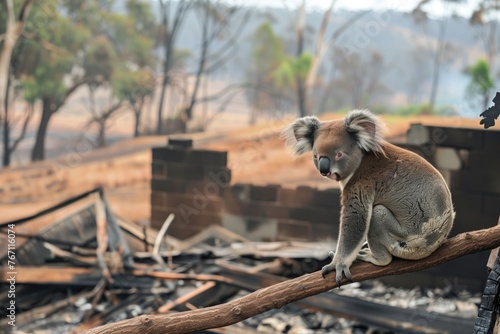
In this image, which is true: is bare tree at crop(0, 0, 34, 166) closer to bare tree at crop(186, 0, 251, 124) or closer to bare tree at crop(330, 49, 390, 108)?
bare tree at crop(186, 0, 251, 124)

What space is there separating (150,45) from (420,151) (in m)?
3.47

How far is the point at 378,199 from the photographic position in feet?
7.00

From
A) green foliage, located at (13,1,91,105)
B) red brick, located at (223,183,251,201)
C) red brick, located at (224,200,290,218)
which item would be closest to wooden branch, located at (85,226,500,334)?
red brick, located at (224,200,290,218)

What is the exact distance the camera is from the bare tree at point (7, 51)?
20.6ft

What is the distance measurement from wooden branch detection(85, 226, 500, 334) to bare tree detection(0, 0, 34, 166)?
482 centimetres

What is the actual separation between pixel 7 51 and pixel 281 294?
5.26 metres

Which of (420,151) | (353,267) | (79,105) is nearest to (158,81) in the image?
(79,105)

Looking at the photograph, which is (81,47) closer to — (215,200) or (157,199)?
(157,199)

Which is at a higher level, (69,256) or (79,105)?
(79,105)

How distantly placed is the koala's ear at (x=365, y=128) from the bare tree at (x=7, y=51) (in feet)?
16.9

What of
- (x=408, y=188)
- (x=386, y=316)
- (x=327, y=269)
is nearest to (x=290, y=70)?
(x=386, y=316)

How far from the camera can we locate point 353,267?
209cm

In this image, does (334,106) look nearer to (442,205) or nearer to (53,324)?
(53,324)

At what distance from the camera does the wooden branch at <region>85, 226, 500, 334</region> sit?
2012mm
